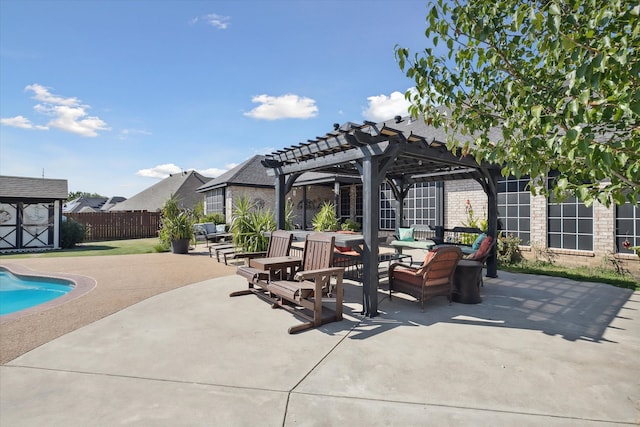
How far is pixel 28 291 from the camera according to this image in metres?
7.42

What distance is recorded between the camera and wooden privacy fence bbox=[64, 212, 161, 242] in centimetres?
1748

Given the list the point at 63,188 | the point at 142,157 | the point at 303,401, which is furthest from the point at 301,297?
the point at 142,157

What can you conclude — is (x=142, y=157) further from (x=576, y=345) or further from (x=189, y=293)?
(x=576, y=345)

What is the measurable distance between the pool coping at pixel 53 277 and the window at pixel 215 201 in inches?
357

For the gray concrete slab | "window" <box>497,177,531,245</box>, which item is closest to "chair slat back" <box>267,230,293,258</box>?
the gray concrete slab

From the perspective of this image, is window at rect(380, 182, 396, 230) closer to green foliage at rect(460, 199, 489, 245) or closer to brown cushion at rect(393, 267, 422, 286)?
green foliage at rect(460, 199, 489, 245)

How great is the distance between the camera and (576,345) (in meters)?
3.62

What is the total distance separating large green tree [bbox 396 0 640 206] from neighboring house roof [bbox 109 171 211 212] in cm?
2612

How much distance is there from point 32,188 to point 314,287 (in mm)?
16809

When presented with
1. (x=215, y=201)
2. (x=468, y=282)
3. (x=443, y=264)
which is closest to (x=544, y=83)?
(x=443, y=264)

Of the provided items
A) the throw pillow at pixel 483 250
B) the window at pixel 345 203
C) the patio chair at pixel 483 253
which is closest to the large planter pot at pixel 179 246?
the window at pixel 345 203

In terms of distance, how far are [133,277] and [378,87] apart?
30.2 feet

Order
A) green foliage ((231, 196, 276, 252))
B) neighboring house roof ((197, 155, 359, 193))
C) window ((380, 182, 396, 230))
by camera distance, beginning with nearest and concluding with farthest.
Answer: green foliage ((231, 196, 276, 252))
window ((380, 182, 396, 230))
neighboring house roof ((197, 155, 359, 193))

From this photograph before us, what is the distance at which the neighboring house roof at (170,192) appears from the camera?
2694 centimetres
